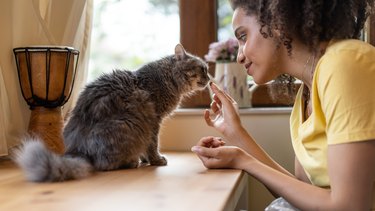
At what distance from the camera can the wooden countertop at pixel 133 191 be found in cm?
84

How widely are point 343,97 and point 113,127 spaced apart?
24.7 inches

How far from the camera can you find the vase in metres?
1.74

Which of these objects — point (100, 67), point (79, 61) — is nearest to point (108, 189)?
point (79, 61)

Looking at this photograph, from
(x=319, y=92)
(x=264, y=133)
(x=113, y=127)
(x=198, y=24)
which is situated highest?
(x=198, y=24)

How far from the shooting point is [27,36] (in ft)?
4.99

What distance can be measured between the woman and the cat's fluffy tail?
333 millimetres

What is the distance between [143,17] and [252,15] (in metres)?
1.01

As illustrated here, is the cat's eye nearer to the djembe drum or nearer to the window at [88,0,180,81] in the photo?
the djembe drum

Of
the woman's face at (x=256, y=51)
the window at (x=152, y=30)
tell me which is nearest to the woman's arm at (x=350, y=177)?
the woman's face at (x=256, y=51)

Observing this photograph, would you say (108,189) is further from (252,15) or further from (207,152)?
(252,15)

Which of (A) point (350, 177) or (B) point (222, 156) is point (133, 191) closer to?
(B) point (222, 156)

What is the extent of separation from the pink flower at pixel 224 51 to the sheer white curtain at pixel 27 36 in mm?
475

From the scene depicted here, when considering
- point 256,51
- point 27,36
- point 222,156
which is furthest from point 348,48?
point 27,36

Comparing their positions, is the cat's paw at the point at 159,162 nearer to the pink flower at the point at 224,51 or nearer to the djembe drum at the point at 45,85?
the djembe drum at the point at 45,85
